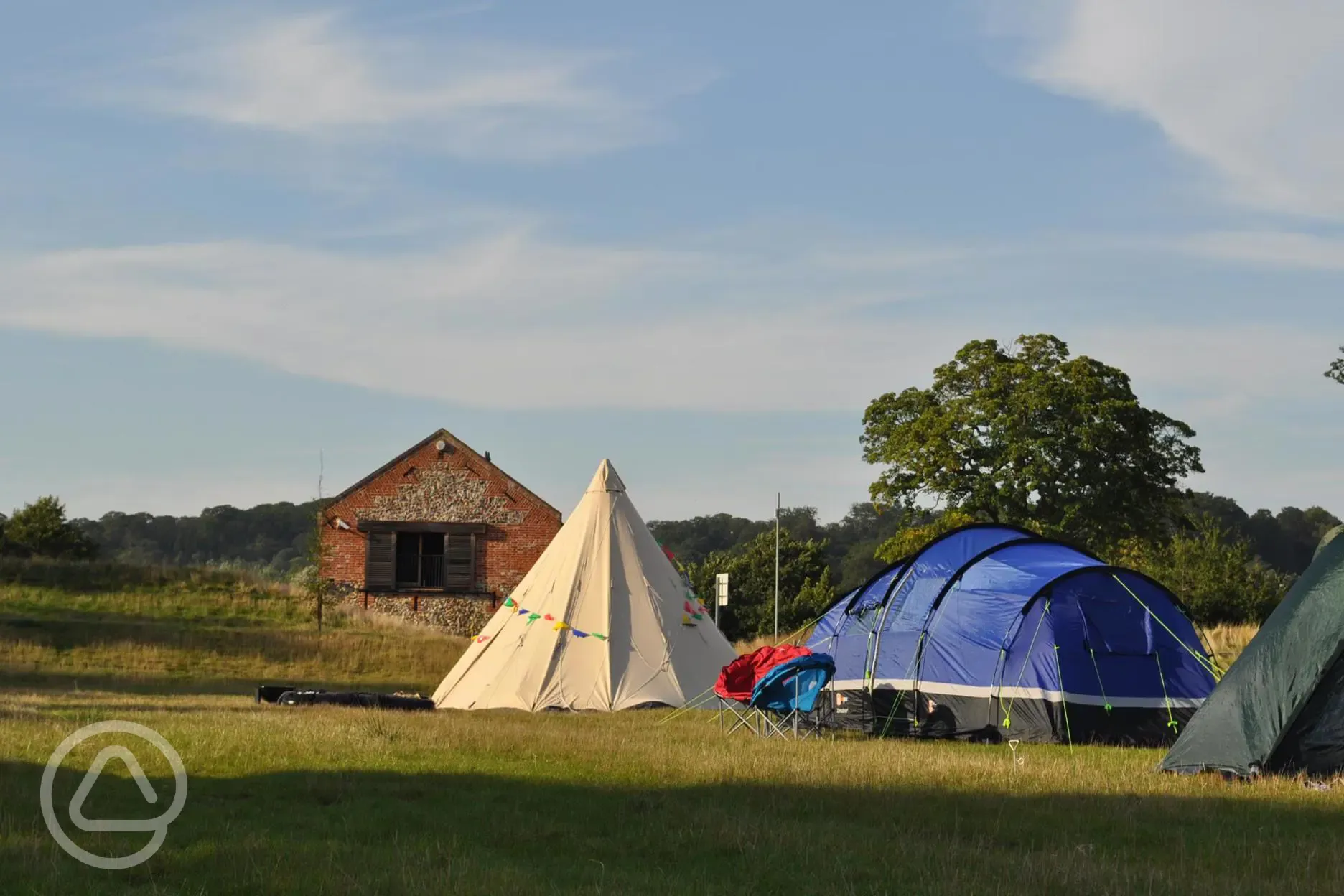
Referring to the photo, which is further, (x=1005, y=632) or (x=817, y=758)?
(x=1005, y=632)

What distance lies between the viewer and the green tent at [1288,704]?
9.14 meters

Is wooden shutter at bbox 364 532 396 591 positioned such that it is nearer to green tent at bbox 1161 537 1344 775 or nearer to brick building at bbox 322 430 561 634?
brick building at bbox 322 430 561 634

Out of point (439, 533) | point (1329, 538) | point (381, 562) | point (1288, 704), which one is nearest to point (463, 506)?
Answer: point (439, 533)

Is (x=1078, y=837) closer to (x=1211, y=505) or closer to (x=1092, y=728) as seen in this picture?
(x=1092, y=728)

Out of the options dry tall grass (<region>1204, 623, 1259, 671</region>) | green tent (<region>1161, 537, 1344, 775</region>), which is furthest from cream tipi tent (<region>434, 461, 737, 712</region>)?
green tent (<region>1161, 537, 1344, 775</region>)

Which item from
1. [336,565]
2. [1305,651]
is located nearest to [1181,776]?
[1305,651]

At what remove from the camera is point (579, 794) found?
26.5 ft

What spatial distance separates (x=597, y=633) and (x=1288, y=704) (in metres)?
10.3

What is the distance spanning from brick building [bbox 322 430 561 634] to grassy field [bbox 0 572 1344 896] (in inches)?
971

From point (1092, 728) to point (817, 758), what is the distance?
11.9ft

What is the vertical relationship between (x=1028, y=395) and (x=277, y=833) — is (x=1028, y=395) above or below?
above

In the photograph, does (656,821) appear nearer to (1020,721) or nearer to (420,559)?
(1020,721)

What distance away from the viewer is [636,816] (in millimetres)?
7199

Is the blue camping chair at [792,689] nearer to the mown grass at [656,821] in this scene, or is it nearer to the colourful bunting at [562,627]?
the mown grass at [656,821]
